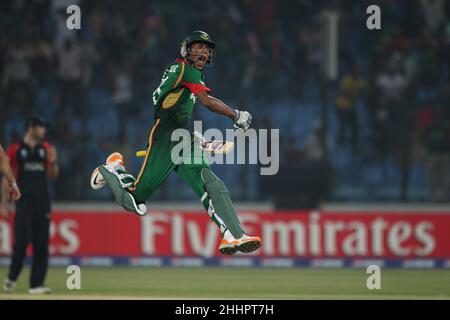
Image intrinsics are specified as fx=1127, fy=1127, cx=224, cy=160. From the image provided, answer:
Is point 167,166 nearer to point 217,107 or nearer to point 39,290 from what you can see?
point 217,107

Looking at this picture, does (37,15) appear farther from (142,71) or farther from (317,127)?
(317,127)

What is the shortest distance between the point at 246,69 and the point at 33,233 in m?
6.73

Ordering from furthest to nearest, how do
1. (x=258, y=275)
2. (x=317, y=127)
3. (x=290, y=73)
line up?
(x=290, y=73) < (x=317, y=127) < (x=258, y=275)

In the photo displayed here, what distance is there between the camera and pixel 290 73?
69.7 feet

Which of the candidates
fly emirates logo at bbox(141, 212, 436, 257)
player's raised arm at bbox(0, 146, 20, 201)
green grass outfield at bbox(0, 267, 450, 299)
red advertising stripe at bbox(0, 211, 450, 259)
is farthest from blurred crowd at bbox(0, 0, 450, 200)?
player's raised arm at bbox(0, 146, 20, 201)

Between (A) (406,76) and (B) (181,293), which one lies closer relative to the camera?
(B) (181,293)

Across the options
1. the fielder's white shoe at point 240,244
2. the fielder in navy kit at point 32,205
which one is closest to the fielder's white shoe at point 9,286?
the fielder in navy kit at point 32,205

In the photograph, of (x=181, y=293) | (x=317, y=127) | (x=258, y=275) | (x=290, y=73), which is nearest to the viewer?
(x=181, y=293)

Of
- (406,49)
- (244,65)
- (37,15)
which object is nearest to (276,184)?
(244,65)

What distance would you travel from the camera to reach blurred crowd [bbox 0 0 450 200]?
19750 mm

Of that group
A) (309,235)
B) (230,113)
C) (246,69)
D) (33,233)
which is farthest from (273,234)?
(230,113)

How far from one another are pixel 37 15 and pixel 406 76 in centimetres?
736

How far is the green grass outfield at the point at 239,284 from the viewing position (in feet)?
48.3

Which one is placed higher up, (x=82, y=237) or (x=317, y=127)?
(x=317, y=127)
